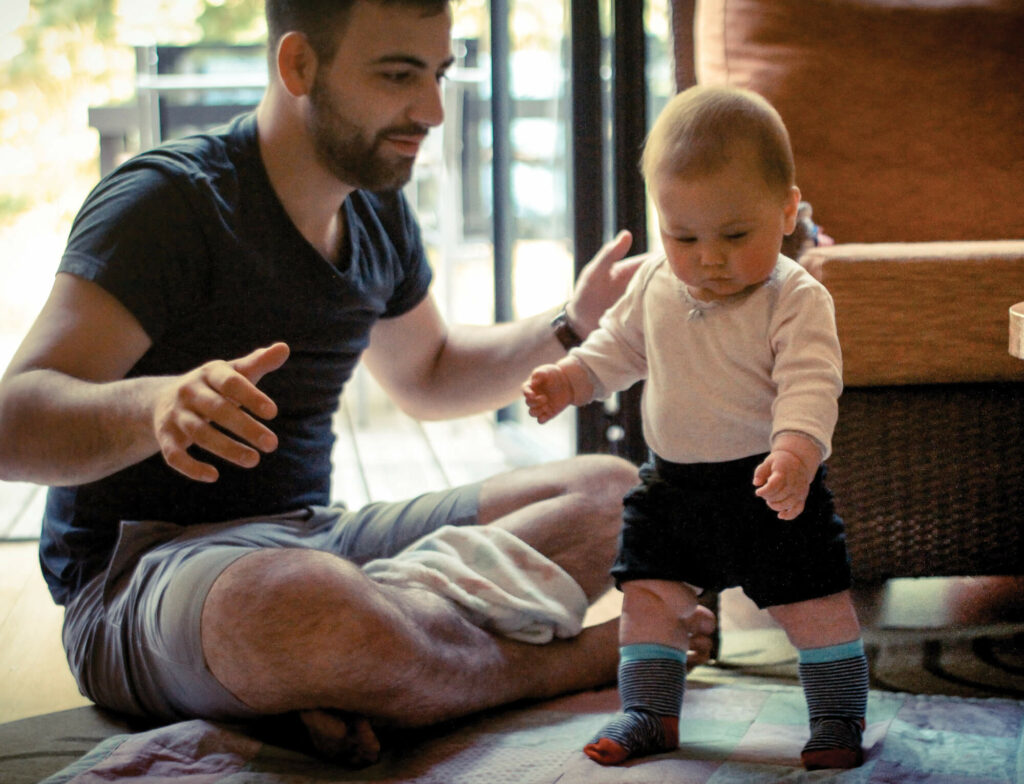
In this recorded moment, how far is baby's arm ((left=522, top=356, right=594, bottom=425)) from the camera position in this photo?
1082 mm

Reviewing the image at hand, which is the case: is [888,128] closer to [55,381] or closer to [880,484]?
[880,484]

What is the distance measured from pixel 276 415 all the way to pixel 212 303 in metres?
0.15

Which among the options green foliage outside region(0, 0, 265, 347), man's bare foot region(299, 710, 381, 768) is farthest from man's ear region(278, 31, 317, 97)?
green foliage outside region(0, 0, 265, 347)

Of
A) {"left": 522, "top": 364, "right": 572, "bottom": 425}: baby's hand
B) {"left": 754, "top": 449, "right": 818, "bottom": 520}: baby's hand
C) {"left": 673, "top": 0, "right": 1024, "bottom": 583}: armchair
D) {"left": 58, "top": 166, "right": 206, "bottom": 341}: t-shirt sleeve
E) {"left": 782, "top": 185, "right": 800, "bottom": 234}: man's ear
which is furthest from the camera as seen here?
{"left": 673, "top": 0, "right": 1024, "bottom": 583}: armchair

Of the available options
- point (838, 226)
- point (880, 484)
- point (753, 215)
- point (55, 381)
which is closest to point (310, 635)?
point (55, 381)

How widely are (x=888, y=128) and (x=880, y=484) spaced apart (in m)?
0.62

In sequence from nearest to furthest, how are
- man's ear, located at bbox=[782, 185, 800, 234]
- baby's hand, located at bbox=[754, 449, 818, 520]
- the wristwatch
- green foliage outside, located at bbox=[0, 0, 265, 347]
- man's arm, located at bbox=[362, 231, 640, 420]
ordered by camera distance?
baby's hand, located at bbox=[754, 449, 818, 520] < man's ear, located at bbox=[782, 185, 800, 234] < the wristwatch < man's arm, located at bbox=[362, 231, 640, 420] < green foliage outside, located at bbox=[0, 0, 265, 347]

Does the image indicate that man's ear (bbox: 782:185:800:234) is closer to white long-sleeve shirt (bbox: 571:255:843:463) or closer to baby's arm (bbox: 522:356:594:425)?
white long-sleeve shirt (bbox: 571:255:843:463)

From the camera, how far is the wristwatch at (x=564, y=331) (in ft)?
4.81

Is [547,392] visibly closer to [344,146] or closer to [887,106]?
[344,146]

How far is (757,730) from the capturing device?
1.13 meters

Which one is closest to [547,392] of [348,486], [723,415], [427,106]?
[723,415]

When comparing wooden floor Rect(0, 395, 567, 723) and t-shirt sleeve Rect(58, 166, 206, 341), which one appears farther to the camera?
wooden floor Rect(0, 395, 567, 723)

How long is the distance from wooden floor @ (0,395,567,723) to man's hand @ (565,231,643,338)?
0.78 metres
